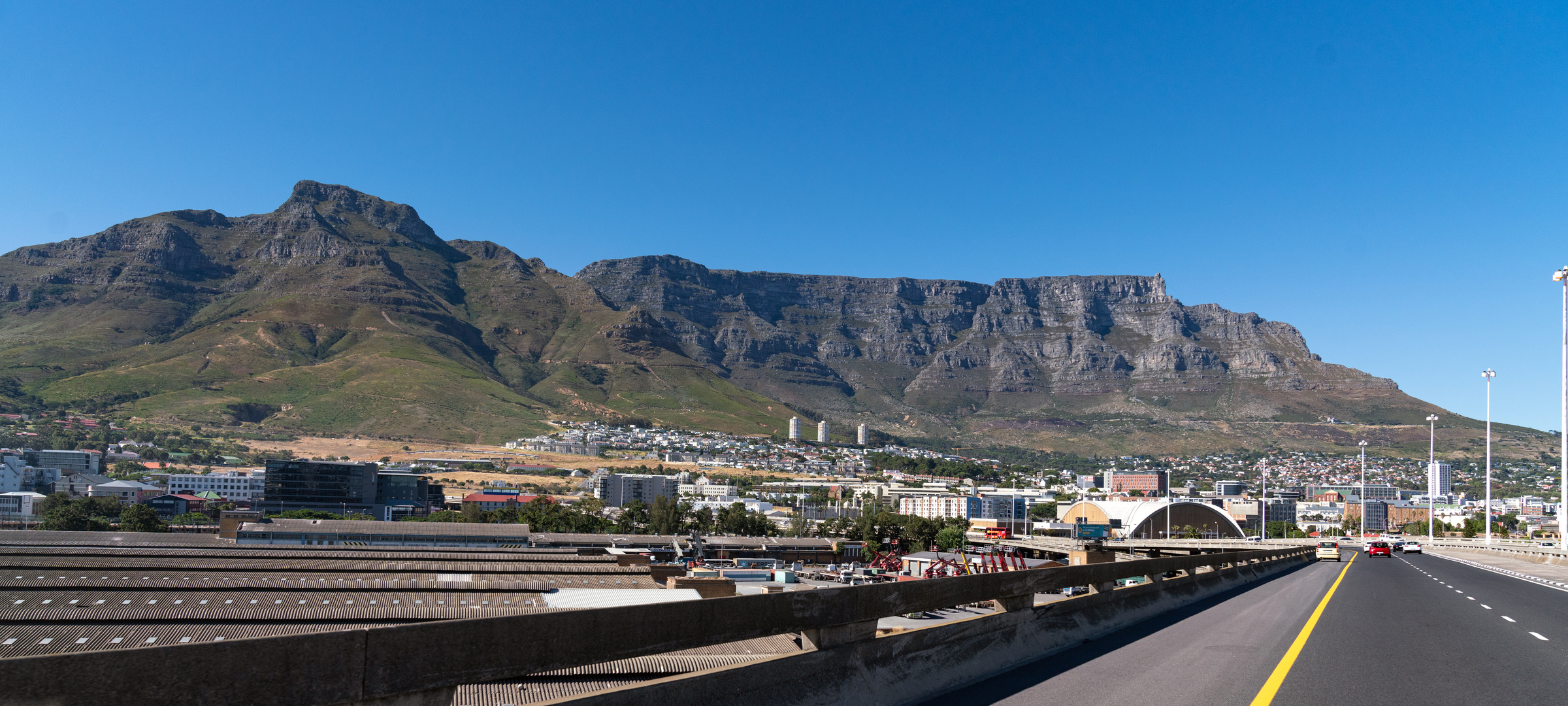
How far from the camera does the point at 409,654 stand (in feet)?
16.5

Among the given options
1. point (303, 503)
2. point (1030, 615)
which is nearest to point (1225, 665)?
point (1030, 615)

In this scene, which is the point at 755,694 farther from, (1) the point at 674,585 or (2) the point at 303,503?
(2) the point at 303,503

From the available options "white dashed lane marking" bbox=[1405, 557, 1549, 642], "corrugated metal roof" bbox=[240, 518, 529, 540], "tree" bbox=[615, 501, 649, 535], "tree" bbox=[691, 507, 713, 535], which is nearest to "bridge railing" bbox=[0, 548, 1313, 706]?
"white dashed lane marking" bbox=[1405, 557, 1549, 642]

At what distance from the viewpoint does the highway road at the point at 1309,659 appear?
31.0 feet

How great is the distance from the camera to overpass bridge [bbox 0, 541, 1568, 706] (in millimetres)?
4457

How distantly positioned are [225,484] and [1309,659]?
7168 inches

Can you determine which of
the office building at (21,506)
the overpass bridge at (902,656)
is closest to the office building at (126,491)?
the office building at (21,506)

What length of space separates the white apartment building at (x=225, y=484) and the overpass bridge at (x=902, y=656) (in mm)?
165965

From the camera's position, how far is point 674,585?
29.7 metres

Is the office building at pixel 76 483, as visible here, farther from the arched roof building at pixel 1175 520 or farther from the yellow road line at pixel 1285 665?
the yellow road line at pixel 1285 665

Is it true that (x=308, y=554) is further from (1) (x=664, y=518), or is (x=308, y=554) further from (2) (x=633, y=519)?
(2) (x=633, y=519)

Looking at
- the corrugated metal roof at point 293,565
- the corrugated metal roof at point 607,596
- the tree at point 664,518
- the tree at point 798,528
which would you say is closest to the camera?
the corrugated metal roof at point 607,596

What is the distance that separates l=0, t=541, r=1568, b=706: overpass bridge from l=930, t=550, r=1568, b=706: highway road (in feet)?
0.16

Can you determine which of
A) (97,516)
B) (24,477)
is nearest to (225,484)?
(24,477)
